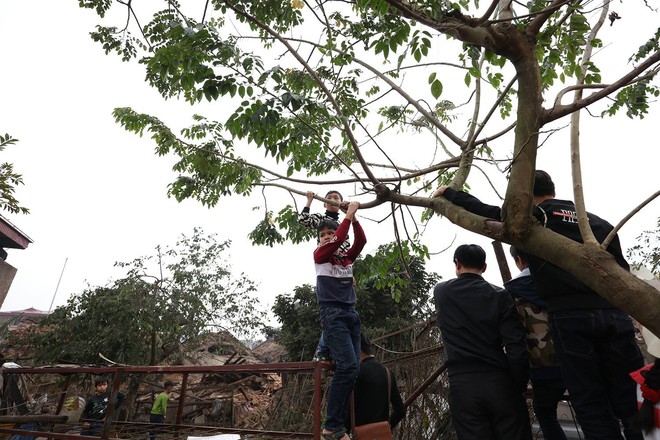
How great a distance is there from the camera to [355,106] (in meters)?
4.37

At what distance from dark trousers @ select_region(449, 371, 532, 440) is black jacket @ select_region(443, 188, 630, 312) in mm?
500

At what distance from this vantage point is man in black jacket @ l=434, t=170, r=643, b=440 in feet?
6.51

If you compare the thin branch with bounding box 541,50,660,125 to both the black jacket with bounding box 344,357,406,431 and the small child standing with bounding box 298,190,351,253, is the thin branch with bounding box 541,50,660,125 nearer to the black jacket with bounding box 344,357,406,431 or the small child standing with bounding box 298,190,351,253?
the small child standing with bounding box 298,190,351,253

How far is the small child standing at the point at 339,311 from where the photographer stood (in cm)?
257

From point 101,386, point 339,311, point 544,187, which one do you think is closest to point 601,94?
point 544,187

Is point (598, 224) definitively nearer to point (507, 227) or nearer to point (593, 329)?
point (593, 329)

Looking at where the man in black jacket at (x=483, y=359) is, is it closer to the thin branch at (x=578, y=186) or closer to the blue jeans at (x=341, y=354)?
the blue jeans at (x=341, y=354)

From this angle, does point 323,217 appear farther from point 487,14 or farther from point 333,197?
point 487,14

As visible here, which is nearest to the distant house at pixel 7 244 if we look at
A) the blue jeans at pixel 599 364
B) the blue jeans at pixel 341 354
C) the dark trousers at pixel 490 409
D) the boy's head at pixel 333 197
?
the boy's head at pixel 333 197

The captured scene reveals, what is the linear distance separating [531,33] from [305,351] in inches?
537

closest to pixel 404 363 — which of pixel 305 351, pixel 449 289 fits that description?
pixel 449 289

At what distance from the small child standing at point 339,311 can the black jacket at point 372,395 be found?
0.26m

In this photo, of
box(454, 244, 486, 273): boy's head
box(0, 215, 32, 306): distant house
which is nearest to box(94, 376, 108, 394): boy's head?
box(0, 215, 32, 306): distant house

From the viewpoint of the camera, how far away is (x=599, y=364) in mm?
2080
